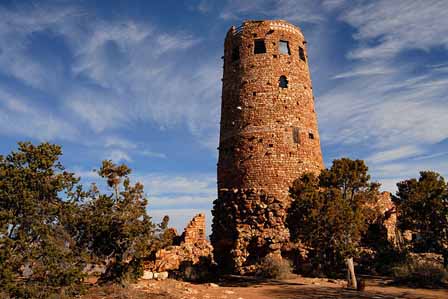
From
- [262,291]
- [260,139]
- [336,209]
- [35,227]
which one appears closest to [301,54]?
[260,139]

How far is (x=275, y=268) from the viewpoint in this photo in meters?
18.5

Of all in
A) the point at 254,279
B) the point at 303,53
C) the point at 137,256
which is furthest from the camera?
the point at 303,53

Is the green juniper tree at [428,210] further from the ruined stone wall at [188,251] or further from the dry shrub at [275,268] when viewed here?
the ruined stone wall at [188,251]

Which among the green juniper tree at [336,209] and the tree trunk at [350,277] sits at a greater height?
the green juniper tree at [336,209]

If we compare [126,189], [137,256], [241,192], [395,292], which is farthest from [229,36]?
[395,292]

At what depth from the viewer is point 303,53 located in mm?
25297

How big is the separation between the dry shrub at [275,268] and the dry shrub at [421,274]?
16.0 feet

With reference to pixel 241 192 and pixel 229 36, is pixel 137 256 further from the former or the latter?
pixel 229 36

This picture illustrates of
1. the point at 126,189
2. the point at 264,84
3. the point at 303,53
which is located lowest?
the point at 126,189

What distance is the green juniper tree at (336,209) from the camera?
1564cm

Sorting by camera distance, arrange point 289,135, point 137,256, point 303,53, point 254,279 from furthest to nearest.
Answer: point 303,53 → point 289,135 → point 254,279 → point 137,256

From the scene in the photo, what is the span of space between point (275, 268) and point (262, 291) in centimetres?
342

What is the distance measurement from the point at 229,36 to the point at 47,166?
16739 millimetres

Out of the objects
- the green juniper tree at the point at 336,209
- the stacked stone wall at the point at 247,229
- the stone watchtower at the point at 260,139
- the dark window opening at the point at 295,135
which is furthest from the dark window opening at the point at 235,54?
the green juniper tree at the point at 336,209
